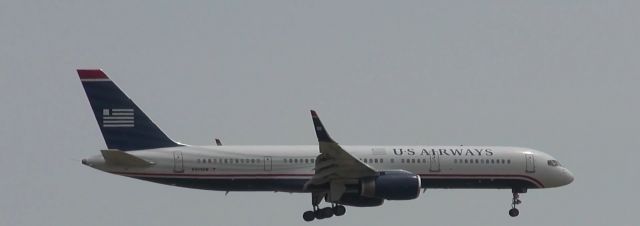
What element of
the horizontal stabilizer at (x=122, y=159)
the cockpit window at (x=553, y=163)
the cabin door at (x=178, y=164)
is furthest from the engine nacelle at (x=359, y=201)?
the horizontal stabilizer at (x=122, y=159)

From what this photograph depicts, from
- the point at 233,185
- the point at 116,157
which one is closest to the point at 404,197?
the point at 233,185

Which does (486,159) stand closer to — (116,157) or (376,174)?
(376,174)

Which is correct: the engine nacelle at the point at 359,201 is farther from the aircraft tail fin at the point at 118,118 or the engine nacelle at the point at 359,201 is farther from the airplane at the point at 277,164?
the aircraft tail fin at the point at 118,118

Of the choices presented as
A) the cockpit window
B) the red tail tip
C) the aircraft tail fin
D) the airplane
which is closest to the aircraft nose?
the cockpit window

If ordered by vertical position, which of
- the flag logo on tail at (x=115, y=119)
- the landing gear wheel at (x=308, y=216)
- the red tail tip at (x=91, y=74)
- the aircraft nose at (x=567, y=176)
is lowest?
the landing gear wheel at (x=308, y=216)

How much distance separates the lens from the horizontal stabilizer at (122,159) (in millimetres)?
91062

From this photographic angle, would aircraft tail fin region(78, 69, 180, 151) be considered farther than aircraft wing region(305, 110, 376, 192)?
Yes

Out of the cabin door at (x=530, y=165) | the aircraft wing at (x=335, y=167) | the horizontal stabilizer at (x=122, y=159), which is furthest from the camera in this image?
the cabin door at (x=530, y=165)

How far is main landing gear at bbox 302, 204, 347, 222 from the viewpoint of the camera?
9619 centimetres

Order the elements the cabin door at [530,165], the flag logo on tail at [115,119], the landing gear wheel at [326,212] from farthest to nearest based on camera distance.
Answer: the cabin door at [530,165], the landing gear wheel at [326,212], the flag logo on tail at [115,119]

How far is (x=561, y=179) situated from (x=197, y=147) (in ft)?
66.1

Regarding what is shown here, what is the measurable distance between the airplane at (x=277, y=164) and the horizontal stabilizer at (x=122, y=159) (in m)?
0.05

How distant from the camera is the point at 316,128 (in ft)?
294

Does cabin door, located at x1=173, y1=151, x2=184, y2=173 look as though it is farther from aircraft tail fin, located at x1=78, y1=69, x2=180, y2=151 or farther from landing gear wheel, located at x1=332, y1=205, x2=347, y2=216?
landing gear wheel, located at x1=332, y1=205, x2=347, y2=216
